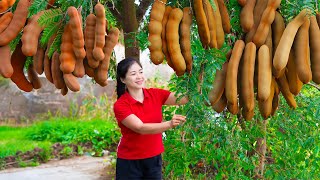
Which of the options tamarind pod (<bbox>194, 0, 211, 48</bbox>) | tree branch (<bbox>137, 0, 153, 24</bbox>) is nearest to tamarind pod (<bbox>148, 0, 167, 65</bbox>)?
tamarind pod (<bbox>194, 0, 211, 48</bbox>)

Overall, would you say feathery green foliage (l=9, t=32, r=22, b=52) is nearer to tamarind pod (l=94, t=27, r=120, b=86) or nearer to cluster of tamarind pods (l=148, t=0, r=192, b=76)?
tamarind pod (l=94, t=27, r=120, b=86)

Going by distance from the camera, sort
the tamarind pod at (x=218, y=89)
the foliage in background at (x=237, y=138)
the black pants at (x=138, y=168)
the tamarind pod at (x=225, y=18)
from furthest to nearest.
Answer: the black pants at (x=138, y=168)
the foliage in background at (x=237, y=138)
the tamarind pod at (x=225, y=18)
the tamarind pod at (x=218, y=89)

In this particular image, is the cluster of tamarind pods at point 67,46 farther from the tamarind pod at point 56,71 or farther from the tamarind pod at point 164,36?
the tamarind pod at point 164,36

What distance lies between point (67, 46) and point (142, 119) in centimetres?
66

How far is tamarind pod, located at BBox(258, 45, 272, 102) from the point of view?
64.2 inches

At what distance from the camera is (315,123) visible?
2861 millimetres

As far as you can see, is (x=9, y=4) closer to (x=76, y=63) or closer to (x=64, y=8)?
(x=64, y=8)

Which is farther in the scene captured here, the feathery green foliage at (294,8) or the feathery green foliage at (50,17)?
the feathery green foliage at (294,8)

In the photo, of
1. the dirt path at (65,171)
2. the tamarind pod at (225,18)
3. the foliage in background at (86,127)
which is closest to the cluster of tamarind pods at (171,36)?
the tamarind pod at (225,18)

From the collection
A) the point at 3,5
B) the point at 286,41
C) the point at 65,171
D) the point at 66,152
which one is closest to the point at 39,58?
the point at 3,5

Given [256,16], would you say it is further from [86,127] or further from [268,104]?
[86,127]

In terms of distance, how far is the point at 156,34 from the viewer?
169 cm

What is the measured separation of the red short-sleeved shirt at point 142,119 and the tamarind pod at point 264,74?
0.70 meters

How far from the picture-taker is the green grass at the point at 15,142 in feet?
19.7
